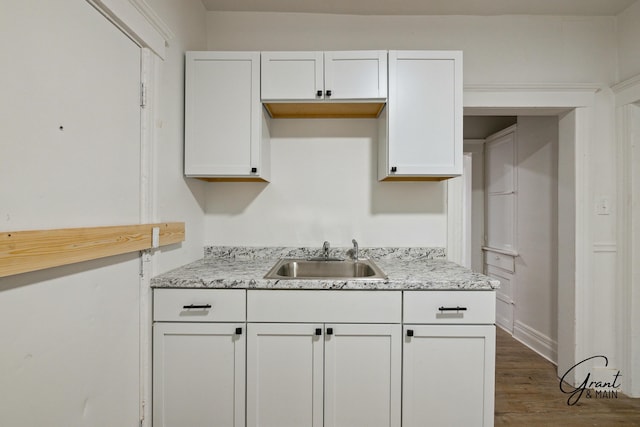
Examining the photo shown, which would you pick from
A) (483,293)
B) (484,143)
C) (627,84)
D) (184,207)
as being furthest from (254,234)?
(484,143)

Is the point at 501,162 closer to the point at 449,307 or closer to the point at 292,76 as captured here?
the point at 449,307

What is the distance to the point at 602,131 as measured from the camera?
2127 mm

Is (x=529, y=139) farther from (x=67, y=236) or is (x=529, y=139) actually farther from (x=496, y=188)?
(x=67, y=236)

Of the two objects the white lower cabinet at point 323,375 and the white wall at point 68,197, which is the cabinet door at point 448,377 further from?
the white wall at point 68,197

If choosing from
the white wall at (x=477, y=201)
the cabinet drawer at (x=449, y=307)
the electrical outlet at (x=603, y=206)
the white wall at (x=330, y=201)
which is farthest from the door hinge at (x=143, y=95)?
the white wall at (x=477, y=201)

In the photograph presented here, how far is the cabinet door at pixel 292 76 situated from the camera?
1.77m

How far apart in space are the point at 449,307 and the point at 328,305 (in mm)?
583

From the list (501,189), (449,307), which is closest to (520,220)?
(501,189)

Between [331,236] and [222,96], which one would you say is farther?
[331,236]

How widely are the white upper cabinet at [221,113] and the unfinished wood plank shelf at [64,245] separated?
1.93ft

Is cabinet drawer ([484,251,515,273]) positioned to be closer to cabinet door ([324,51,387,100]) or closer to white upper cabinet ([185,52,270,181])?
cabinet door ([324,51,387,100])

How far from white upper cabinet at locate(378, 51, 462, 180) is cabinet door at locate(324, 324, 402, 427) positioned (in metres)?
0.92

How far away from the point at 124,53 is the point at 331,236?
4.92 ft

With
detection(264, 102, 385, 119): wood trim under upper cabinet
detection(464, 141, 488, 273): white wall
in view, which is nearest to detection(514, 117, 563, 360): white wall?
detection(464, 141, 488, 273): white wall
